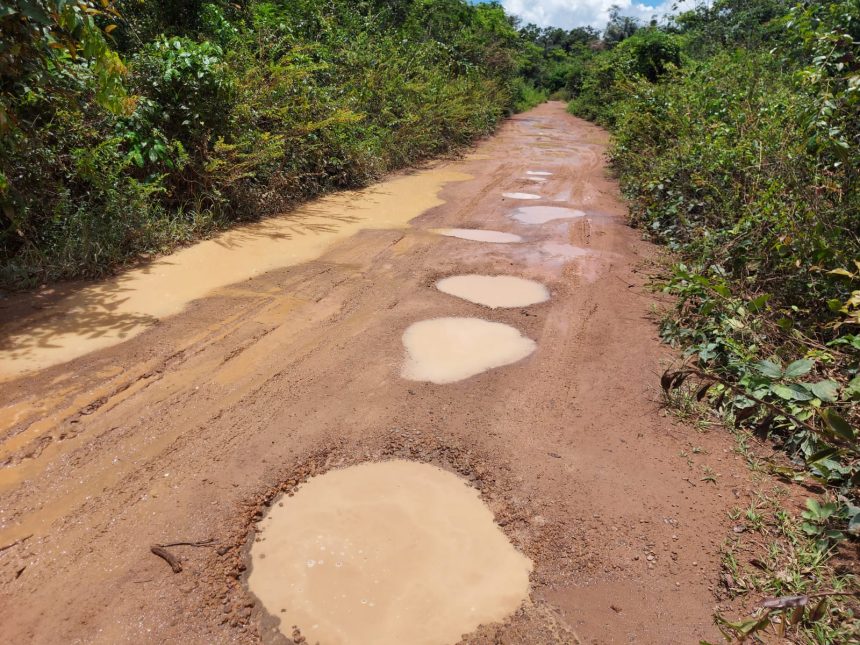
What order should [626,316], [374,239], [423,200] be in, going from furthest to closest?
[423,200], [374,239], [626,316]

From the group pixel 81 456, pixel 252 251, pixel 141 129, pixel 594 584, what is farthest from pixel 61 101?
pixel 594 584

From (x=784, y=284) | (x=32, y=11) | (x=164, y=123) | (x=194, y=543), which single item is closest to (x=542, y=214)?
(x=784, y=284)

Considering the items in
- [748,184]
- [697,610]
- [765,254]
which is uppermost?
[748,184]

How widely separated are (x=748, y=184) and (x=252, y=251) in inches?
195

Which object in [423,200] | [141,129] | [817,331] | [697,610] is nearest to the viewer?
[697,610]

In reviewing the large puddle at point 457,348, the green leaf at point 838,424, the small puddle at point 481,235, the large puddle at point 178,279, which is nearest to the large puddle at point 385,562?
the large puddle at point 457,348

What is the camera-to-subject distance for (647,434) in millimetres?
3217

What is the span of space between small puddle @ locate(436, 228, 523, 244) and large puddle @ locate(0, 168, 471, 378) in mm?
754

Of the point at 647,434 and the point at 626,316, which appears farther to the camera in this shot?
the point at 626,316

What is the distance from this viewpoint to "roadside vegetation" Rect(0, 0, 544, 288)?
434cm

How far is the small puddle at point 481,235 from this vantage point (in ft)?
21.9

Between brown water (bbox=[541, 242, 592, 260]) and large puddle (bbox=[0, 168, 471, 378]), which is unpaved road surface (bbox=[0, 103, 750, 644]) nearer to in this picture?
large puddle (bbox=[0, 168, 471, 378])

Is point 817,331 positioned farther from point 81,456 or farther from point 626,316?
point 81,456

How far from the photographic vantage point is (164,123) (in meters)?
6.34
